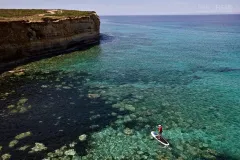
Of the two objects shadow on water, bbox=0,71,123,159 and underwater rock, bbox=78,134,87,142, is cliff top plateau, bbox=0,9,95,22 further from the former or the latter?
underwater rock, bbox=78,134,87,142

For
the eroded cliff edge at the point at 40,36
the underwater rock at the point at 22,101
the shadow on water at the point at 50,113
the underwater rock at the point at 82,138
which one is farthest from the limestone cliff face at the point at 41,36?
the underwater rock at the point at 82,138

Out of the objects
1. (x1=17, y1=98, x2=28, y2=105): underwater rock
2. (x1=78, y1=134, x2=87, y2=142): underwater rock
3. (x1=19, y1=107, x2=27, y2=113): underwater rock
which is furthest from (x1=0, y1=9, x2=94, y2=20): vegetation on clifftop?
(x1=78, y1=134, x2=87, y2=142): underwater rock

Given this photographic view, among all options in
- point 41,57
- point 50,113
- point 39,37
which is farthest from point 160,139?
point 39,37

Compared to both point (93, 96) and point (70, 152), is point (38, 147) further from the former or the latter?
point (93, 96)

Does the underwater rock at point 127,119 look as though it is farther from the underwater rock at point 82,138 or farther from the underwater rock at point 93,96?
the underwater rock at point 93,96

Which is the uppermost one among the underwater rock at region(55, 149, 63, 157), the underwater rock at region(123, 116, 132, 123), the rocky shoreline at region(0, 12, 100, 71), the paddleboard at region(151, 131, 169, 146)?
the rocky shoreline at region(0, 12, 100, 71)

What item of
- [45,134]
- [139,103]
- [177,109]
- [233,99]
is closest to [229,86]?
[233,99]
